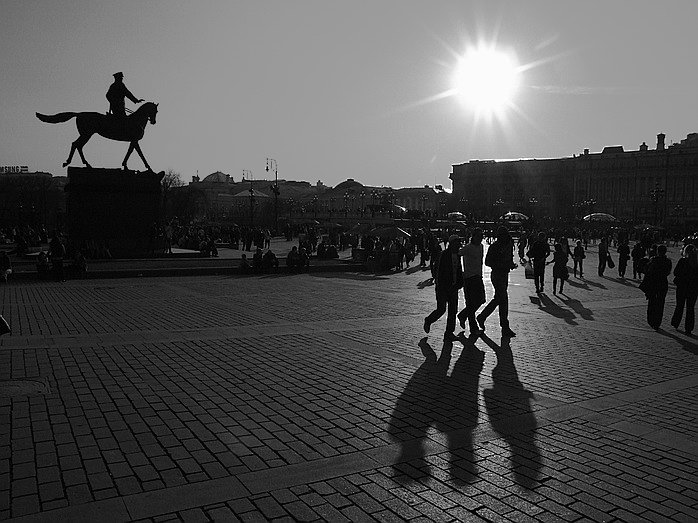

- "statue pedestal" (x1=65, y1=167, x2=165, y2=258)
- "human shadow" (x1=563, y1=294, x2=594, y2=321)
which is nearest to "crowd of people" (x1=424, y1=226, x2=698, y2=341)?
"human shadow" (x1=563, y1=294, x2=594, y2=321)

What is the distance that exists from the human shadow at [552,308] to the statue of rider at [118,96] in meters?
19.6

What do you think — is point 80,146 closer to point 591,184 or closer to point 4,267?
point 4,267

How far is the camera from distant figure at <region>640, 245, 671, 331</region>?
40.1 feet

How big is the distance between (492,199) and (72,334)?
463ft

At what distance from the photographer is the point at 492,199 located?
146250 mm

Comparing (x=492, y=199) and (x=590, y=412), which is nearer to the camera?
(x=590, y=412)

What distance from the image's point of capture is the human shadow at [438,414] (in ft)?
16.5

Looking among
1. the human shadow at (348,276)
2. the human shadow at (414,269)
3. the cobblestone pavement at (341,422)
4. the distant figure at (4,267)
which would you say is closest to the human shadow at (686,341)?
the cobblestone pavement at (341,422)

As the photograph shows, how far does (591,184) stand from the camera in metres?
129

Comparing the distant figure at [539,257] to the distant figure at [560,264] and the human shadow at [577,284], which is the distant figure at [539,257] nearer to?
the distant figure at [560,264]

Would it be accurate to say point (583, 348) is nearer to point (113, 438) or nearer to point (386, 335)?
point (386, 335)

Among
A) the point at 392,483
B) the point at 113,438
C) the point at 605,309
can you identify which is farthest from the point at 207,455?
the point at 605,309

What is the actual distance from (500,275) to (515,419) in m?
5.58

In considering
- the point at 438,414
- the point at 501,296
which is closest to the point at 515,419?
the point at 438,414
